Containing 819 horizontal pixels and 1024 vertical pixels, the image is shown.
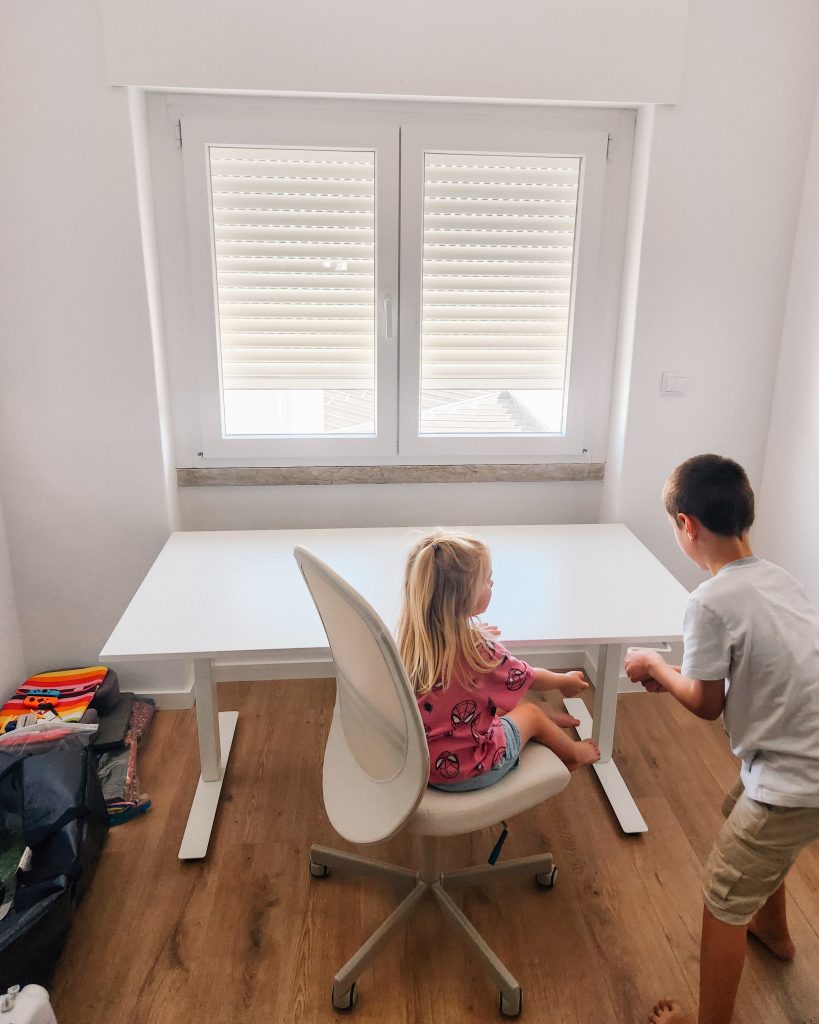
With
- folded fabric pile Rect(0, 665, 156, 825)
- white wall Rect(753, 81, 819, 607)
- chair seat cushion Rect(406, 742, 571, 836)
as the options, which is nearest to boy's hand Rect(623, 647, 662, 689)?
chair seat cushion Rect(406, 742, 571, 836)

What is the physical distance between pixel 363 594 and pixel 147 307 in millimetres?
1067

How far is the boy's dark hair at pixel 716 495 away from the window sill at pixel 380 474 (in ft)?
3.99

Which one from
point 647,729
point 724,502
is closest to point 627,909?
point 647,729

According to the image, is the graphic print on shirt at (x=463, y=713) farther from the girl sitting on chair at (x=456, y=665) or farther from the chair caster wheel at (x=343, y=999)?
the chair caster wheel at (x=343, y=999)

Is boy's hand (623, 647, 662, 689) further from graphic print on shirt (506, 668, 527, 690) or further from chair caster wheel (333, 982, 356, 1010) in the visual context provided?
chair caster wheel (333, 982, 356, 1010)

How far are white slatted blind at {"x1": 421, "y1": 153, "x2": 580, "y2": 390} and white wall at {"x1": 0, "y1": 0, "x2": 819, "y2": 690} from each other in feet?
0.84

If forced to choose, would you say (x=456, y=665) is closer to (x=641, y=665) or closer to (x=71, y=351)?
(x=641, y=665)

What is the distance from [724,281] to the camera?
7.93ft

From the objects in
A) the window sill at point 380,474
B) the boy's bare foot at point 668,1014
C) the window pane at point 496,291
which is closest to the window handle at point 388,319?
the window pane at point 496,291

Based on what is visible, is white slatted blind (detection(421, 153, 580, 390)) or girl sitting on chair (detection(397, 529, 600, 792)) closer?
girl sitting on chair (detection(397, 529, 600, 792))

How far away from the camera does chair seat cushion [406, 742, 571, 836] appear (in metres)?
1.46

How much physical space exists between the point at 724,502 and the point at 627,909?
108 centimetres

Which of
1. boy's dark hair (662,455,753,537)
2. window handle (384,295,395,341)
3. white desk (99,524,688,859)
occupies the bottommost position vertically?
white desk (99,524,688,859)

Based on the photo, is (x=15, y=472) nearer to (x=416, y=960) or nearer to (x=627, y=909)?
(x=416, y=960)
